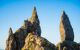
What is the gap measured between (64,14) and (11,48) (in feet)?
176

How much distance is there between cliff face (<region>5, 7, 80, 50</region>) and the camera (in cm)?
3700

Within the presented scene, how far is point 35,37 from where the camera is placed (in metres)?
38.6

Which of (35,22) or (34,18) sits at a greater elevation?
(34,18)

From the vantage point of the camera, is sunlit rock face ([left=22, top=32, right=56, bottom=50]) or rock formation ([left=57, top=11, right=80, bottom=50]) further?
rock formation ([left=57, top=11, right=80, bottom=50])

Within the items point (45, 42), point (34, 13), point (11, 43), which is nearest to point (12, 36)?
point (11, 43)

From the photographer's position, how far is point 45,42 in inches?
1394

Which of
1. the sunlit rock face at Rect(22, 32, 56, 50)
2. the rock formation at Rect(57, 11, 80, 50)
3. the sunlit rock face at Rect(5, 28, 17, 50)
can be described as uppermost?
the rock formation at Rect(57, 11, 80, 50)

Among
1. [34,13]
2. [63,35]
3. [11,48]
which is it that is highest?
[34,13]

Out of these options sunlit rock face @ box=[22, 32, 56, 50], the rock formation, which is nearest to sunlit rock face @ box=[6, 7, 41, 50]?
the rock formation

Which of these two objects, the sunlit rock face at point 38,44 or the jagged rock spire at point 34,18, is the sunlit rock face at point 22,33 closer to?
the jagged rock spire at point 34,18

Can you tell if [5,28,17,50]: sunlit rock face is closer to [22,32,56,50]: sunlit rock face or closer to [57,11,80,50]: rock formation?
[57,11,80,50]: rock formation

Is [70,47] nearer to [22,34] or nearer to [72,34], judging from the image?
[72,34]

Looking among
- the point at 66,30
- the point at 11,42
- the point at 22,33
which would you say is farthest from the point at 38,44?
the point at 66,30

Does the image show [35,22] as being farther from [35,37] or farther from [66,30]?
[35,37]
